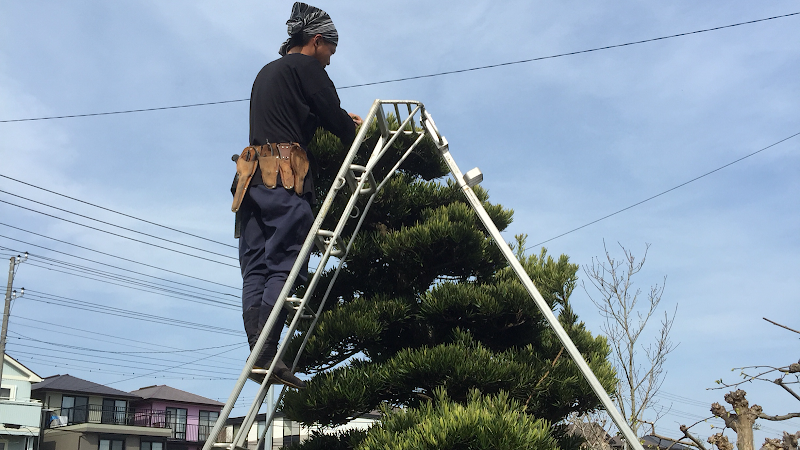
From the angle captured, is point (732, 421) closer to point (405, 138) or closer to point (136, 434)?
point (405, 138)

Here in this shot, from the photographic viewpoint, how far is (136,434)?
37.2 metres

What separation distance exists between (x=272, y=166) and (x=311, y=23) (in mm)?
1153

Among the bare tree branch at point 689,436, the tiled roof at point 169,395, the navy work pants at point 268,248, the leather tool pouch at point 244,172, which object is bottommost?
the bare tree branch at point 689,436

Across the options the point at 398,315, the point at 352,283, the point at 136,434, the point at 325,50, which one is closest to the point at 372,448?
the point at 398,315

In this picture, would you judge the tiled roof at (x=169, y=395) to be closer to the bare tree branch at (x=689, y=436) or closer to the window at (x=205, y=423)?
the window at (x=205, y=423)

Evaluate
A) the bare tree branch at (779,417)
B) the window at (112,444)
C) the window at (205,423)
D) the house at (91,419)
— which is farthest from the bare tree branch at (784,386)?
the window at (205,423)

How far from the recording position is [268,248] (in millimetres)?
3865

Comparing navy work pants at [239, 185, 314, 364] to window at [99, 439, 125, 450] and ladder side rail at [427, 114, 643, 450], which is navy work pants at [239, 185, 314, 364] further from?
window at [99, 439, 125, 450]

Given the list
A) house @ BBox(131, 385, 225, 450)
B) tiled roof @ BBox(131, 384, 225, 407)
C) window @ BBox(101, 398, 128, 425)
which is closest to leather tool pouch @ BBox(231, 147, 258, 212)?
window @ BBox(101, 398, 128, 425)

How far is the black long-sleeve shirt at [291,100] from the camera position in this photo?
4184 mm

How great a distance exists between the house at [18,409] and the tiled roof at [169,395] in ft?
24.7

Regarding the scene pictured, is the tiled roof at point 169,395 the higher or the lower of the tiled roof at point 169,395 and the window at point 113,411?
the higher

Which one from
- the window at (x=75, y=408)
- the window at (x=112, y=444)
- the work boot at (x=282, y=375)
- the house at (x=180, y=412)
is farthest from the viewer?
the house at (x=180, y=412)

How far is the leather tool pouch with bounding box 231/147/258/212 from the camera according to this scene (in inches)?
158
